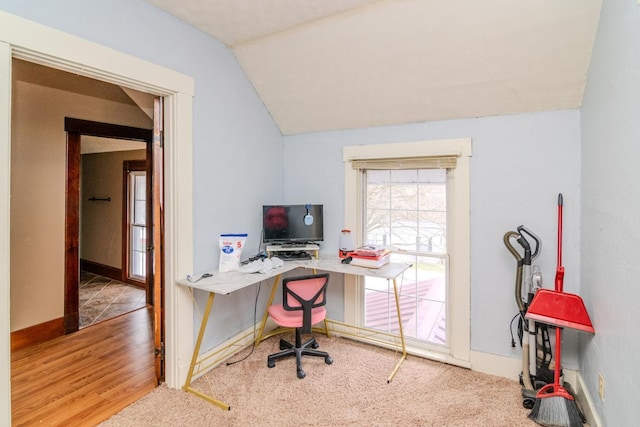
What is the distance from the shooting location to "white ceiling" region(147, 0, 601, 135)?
1907 mm

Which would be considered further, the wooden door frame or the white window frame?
the wooden door frame

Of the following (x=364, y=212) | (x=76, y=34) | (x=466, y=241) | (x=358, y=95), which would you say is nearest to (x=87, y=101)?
(x=76, y=34)

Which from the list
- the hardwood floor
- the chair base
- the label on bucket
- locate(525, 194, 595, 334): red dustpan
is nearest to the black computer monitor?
the label on bucket

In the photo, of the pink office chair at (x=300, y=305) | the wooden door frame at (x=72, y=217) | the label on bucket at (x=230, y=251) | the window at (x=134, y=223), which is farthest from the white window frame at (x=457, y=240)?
the window at (x=134, y=223)

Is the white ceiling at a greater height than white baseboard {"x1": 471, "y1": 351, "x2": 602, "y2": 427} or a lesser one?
greater

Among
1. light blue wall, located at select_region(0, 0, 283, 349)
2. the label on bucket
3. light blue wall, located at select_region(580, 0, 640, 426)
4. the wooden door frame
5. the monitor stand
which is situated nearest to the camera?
light blue wall, located at select_region(580, 0, 640, 426)

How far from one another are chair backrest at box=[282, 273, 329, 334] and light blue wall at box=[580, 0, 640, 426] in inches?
66.7

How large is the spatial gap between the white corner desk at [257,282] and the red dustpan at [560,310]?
2.91 ft

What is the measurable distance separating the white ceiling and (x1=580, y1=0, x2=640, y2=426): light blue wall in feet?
0.67

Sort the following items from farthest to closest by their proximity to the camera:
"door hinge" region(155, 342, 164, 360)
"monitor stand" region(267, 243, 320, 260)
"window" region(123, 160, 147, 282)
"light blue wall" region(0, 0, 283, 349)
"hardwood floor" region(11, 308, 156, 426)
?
"window" region(123, 160, 147, 282) → "monitor stand" region(267, 243, 320, 260) → "door hinge" region(155, 342, 164, 360) → "hardwood floor" region(11, 308, 156, 426) → "light blue wall" region(0, 0, 283, 349)

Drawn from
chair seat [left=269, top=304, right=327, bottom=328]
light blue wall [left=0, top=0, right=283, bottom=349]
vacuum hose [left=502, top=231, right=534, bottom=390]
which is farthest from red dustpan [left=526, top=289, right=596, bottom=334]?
light blue wall [left=0, top=0, right=283, bottom=349]

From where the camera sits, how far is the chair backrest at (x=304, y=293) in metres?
2.39

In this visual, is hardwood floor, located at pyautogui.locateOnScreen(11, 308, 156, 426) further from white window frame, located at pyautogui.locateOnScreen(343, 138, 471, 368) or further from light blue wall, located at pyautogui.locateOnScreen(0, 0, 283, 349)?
white window frame, located at pyautogui.locateOnScreen(343, 138, 471, 368)

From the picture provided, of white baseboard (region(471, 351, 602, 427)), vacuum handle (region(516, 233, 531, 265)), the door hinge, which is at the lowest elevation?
white baseboard (region(471, 351, 602, 427))
